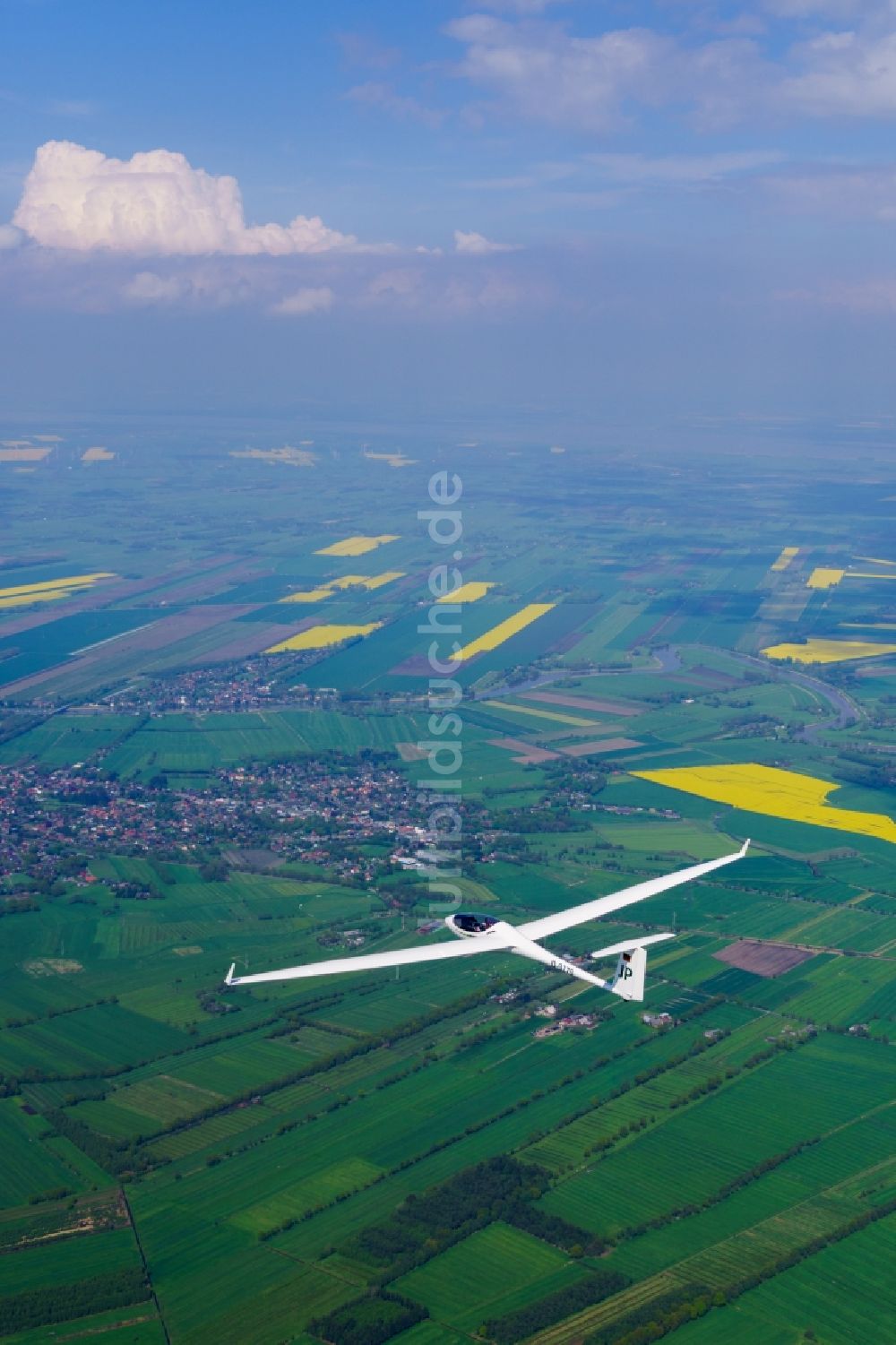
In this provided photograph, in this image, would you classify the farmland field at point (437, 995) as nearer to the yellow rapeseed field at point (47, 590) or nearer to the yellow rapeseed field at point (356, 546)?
the yellow rapeseed field at point (47, 590)

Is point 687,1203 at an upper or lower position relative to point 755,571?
lower

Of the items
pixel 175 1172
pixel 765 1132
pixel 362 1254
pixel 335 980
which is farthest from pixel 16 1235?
pixel 765 1132

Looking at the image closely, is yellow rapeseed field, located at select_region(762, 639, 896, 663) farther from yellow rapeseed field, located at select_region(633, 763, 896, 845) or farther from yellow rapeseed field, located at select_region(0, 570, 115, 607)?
yellow rapeseed field, located at select_region(0, 570, 115, 607)

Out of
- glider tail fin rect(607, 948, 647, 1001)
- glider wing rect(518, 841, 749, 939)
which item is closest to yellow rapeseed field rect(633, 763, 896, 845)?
glider wing rect(518, 841, 749, 939)

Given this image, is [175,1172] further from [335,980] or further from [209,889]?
[209,889]

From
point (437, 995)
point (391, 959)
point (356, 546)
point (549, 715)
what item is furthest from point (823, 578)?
point (391, 959)
